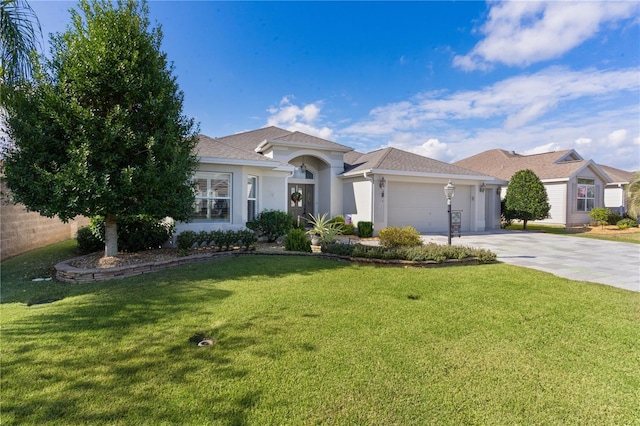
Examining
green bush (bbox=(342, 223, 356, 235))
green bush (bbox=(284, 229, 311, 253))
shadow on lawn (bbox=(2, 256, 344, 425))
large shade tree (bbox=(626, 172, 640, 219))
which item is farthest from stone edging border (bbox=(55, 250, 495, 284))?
large shade tree (bbox=(626, 172, 640, 219))

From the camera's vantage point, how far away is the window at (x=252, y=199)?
1197 cm

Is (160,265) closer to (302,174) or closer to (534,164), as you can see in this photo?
(302,174)

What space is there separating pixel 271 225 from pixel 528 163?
23.1m

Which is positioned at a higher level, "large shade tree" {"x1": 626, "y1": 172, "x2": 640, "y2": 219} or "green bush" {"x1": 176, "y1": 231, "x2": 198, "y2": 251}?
"large shade tree" {"x1": 626, "y1": 172, "x2": 640, "y2": 219}

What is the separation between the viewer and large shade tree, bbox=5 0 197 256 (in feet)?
20.7

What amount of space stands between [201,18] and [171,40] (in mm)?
2474

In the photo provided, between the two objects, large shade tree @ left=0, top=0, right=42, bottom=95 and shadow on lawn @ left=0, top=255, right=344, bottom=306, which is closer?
shadow on lawn @ left=0, top=255, right=344, bottom=306

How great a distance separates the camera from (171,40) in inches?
324

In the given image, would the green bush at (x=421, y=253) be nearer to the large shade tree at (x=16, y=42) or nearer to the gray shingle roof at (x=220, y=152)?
the gray shingle roof at (x=220, y=152)

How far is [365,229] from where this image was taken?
1396 centimetres

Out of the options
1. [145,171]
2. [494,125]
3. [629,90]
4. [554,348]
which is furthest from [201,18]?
[494,125]

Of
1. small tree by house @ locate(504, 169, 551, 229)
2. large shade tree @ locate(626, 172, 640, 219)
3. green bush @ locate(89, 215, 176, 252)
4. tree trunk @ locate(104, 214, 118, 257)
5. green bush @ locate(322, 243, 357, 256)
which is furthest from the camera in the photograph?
small tree by house @ locate(504, 169, 551, 229)

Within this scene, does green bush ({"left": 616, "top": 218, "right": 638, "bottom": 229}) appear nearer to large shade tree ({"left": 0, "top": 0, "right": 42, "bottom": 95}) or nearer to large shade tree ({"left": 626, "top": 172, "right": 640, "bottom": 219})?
large shade tree ({"left": 626, "top": 172, "right": 640, "bottom": 219})

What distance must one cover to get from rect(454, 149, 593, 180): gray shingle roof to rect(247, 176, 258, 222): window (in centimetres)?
1994
